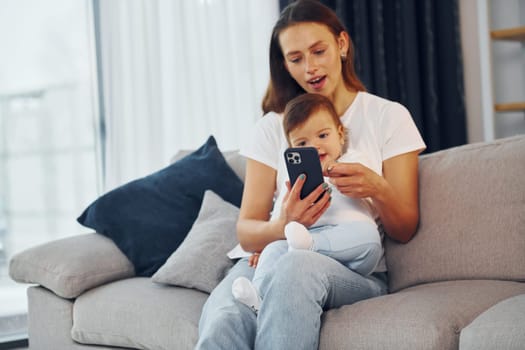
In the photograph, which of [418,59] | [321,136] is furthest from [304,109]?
[418,59]

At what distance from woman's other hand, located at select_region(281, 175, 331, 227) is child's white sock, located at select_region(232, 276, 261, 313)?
25 centimetres

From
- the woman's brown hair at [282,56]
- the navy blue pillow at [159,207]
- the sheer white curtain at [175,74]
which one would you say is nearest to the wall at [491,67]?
the sheer white curtain at [175,74]

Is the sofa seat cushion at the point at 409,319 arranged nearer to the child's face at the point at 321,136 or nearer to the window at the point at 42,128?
the child's face at the point at 321,136

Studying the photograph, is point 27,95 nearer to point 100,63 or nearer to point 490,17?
point 100,63

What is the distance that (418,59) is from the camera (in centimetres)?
425

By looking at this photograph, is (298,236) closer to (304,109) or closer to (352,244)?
(352,244)

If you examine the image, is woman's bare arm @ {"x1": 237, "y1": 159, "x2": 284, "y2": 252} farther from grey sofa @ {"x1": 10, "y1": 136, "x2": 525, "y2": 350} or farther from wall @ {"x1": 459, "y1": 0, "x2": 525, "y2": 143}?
wall @ {"x1": 459, "y1": 0, "x2": 525, "y2": 143}

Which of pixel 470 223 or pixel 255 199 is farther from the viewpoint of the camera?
pixel 255 199

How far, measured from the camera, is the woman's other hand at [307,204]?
1912mm

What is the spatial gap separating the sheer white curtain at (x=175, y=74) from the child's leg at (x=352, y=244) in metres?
2.02

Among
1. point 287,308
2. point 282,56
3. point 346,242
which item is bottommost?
point 287,308

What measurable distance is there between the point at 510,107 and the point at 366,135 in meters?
1.83

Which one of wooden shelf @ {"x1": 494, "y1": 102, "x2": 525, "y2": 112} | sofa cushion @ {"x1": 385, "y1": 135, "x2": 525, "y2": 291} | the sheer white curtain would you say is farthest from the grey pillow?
wooden shelf @ {"x1": 494, "y1": 102, "x2": 525, "y2": 112}

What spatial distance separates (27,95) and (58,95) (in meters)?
0.14
